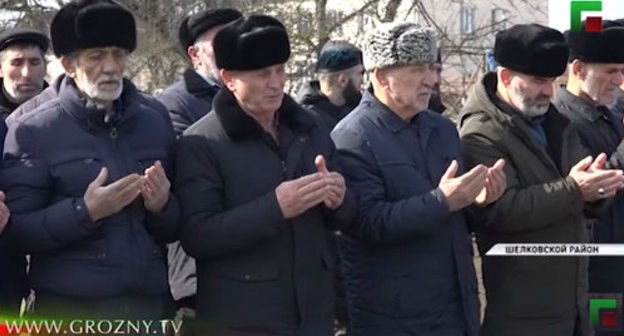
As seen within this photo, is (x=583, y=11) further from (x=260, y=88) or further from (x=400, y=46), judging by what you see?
(x=260, y=88)

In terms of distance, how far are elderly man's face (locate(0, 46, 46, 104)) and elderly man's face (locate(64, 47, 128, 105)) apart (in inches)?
68.7

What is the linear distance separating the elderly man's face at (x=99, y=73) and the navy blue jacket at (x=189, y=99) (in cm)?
91

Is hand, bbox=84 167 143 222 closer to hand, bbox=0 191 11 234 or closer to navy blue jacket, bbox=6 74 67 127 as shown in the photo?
hand, bbox=0 191 11 234

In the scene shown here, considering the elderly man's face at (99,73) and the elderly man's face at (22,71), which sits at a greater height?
the elderly man's face at (99,73)

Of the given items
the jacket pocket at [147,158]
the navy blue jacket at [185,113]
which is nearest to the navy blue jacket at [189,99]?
the navy blue jacket at [185,113]

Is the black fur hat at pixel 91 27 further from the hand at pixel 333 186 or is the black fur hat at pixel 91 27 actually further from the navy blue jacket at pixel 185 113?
the hand at pixel 333 186

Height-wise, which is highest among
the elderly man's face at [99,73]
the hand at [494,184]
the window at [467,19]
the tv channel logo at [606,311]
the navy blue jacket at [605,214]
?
the elderly man's face at [99,73]

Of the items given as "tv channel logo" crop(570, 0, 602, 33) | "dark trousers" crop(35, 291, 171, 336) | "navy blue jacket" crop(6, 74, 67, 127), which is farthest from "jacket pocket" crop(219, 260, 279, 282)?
"tv channel logo" crop(570, 0, 602, 33)

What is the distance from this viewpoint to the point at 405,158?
13.5 ft

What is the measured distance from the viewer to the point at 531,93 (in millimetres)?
4465

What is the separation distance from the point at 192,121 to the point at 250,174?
1059 mm

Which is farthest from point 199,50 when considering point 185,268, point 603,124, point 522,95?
point 603,124

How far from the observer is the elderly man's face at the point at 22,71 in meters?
5.46

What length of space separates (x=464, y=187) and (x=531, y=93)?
0.79 metres
